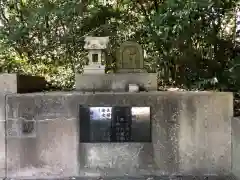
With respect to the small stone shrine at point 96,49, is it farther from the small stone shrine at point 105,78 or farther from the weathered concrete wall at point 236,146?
the weathered concrete wall at point 236,146

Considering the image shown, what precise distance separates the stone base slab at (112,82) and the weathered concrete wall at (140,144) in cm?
65

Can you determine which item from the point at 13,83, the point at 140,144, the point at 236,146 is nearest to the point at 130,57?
the point at 140,144

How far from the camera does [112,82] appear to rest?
697 centimetres

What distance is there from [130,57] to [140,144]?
1968mm

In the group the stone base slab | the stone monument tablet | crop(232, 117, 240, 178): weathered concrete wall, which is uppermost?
the stone monument tablet

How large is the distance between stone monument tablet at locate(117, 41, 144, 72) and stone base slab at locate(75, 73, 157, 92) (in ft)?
1.26

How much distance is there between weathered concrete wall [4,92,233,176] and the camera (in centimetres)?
630

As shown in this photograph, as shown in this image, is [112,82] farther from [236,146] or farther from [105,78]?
[236,146]

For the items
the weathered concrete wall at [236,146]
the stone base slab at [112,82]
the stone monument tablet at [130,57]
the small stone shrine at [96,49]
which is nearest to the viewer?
the weathered concrete wall at [236,146]

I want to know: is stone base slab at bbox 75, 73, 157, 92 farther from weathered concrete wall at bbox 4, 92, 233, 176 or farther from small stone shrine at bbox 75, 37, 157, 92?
weathered concrete wall at bbox 4, 92, 233, 176

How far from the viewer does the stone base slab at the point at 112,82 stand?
22.9 feet

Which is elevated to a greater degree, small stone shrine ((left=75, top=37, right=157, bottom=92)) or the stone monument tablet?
the stone monument tablet

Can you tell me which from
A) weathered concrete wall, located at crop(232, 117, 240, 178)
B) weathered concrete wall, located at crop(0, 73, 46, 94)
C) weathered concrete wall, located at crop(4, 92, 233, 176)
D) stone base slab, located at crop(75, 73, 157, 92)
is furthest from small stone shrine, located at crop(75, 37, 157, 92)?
weathered concrete wall, located at crop(232, 117, 240, 178)

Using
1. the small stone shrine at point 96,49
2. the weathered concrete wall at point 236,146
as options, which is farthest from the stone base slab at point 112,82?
the weathered concrete wall at point 236,146
